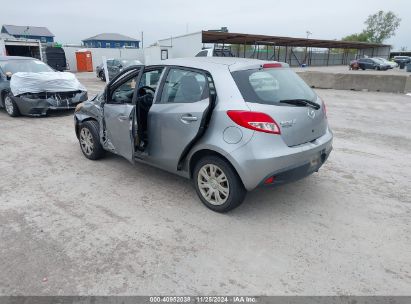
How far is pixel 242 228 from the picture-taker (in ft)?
11.0

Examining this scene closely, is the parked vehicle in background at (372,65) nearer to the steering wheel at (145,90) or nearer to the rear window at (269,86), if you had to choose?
the rear window at (269,86)

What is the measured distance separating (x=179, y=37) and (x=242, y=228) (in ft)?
111

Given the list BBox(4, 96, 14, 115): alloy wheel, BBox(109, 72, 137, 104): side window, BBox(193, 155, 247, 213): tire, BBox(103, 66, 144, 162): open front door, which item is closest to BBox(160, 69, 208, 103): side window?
BBox(103, 66, 144, 162): open front door

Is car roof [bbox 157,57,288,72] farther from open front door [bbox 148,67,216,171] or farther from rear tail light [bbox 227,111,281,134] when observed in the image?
rear tail light [bbox 227,111,281,134]

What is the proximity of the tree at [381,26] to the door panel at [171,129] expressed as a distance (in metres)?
102

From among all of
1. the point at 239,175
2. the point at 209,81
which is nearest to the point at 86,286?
the point at 239,175

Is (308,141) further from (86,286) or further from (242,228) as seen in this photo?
(86,286)

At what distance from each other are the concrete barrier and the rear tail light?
13590 millimetres

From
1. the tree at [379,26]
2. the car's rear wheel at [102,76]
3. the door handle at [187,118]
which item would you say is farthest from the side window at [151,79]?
the tree at [379,26]

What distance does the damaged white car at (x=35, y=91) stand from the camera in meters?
8.57

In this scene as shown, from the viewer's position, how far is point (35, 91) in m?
8.58

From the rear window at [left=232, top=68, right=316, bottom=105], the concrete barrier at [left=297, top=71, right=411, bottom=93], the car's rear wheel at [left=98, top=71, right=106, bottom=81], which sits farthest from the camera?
the car's rear wheel at [left=98, top=71, right=106, bottom=81]

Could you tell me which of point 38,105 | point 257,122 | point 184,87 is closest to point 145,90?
point 184,87

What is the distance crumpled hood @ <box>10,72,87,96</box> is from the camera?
28.1ft
